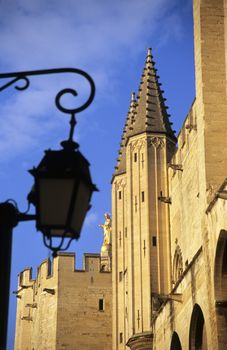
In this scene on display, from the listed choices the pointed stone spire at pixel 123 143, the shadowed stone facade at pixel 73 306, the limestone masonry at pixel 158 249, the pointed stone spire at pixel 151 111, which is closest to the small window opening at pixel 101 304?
the shadowed stone facade at pixel 73 306

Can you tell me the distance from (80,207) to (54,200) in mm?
169

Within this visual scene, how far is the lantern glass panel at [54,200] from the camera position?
179 inches

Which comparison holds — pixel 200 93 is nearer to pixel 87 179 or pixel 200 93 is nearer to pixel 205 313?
pixel 205 313

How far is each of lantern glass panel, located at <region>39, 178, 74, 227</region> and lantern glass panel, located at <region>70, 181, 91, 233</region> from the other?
0.05 metres

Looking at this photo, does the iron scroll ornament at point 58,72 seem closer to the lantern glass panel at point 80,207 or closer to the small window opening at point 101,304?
the lantern glass panel at point 80,207

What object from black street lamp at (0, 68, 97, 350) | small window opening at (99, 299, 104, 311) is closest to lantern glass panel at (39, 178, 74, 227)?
black street lamp at (0, 68, 97, 350)

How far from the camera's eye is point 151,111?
33594 millimetres

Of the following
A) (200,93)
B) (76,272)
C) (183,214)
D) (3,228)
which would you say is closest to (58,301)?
(76,272)

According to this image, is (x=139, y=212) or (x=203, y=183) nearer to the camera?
(x=203, y=183)

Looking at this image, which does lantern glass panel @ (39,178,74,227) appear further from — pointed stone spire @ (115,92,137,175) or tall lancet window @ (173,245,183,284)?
pointed stone spire @ (115,92,137,175)

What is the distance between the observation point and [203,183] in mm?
20266

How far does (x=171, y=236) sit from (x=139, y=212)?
5.38ft

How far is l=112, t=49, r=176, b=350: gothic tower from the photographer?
30.8 m

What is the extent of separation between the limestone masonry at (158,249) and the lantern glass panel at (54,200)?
1350 cm
